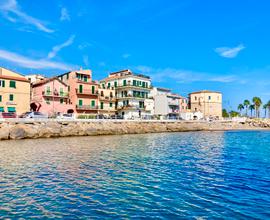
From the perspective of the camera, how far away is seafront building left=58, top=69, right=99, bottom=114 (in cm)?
6300

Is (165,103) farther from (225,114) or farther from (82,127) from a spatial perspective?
(225,114)

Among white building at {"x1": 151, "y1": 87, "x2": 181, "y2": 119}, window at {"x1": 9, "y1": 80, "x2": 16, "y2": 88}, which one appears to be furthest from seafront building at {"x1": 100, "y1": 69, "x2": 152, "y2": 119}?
window at {"x1": 9, "y1": 80, "x2": 16, "y2": 88}

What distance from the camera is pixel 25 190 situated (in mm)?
12562

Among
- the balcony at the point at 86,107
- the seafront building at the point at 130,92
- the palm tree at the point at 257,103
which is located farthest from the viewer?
the palm tree at the point at 257,103

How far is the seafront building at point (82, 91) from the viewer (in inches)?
2480

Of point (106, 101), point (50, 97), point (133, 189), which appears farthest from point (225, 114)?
point (133, 189)

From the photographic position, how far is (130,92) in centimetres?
7362

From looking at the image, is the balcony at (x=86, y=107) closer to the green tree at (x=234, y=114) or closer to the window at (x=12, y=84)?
the window at (x=12, y=84)

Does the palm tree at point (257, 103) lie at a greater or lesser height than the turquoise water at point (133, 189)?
greater

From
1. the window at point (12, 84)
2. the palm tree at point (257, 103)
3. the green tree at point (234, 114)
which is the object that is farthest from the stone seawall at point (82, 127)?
the green tree at point (234, 114)

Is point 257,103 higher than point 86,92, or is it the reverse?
point 257,103

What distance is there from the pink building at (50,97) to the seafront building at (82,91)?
5.60 feet

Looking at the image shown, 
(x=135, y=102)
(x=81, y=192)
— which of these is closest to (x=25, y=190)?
(x=81, y=192)

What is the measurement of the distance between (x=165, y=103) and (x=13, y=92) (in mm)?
45960
